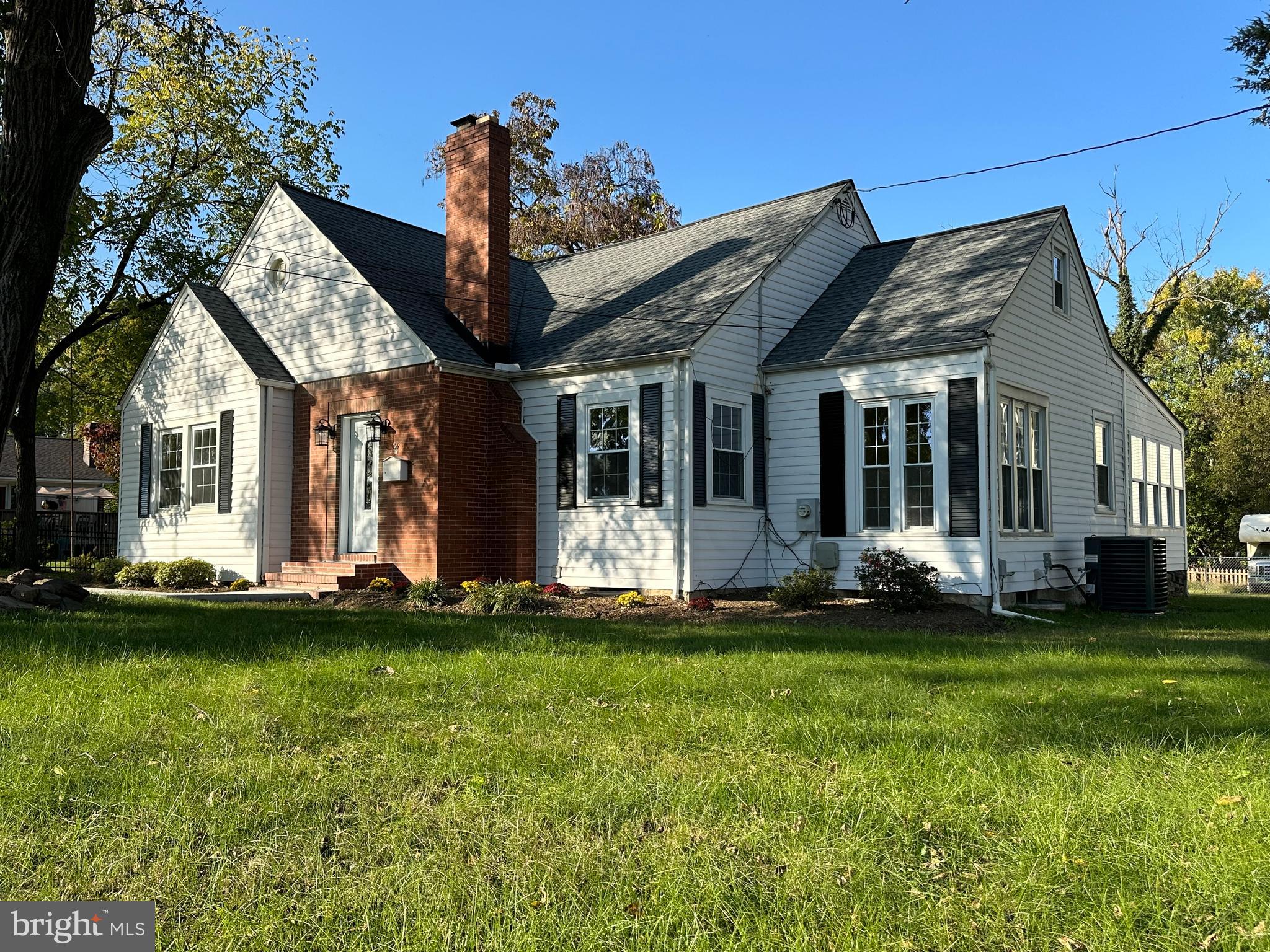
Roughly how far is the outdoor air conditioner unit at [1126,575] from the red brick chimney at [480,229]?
9.71 meters

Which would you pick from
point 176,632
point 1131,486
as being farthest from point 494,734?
point 1131,486

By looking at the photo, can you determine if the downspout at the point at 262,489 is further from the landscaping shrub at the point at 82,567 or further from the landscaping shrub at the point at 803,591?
the landscaping shrub at the point at 803,591

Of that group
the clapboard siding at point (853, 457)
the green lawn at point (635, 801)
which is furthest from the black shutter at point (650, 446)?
the green lawn at point (635, 801)

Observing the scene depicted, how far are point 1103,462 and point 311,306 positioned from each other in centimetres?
1377

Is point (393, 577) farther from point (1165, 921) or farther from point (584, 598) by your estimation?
point (1165, 921)

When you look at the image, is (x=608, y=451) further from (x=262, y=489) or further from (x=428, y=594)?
(x=262, y=489)

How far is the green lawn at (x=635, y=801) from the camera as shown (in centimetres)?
304

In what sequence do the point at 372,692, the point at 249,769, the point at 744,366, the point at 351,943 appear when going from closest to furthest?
the point at 351,943 < the point at 249,769 < the point at 372,692 < the point at 744,366

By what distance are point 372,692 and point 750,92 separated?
11.2 meters

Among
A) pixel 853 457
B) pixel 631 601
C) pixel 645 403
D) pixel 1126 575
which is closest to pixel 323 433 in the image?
pixel 645 403

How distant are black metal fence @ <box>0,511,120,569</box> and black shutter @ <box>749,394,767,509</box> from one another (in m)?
15.2

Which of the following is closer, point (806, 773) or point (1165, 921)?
point (1165, 921)

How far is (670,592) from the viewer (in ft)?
43.3

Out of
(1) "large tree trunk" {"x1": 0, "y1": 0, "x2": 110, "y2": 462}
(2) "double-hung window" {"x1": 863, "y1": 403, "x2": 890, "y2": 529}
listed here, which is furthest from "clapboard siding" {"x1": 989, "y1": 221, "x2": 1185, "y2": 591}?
(1) "large tree trunk" {"x1": 0, "y1": 0, "x2": 110, "y2": 462}
